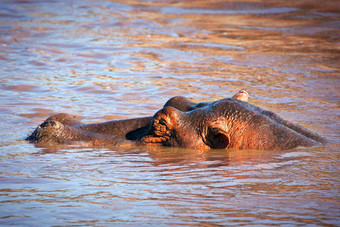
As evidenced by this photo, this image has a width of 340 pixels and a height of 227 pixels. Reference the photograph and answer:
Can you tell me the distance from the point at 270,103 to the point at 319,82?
6.82 ft

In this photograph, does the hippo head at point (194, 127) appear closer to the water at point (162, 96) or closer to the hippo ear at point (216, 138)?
the hippo ear at point (216, 138)

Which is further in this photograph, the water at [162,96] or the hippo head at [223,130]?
the hippo head at [223,130]

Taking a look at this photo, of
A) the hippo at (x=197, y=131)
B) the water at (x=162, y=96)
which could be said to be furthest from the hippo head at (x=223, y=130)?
the water at (x=162, y=96)

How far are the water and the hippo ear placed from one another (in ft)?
0.26

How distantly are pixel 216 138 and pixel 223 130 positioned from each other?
0.15 m

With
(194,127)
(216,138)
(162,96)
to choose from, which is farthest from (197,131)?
(162,96)

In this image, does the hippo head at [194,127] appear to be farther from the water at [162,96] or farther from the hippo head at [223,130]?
the water at [162,96]

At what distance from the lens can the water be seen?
3391mm

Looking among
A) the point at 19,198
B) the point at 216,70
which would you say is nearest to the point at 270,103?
the point at 216,70

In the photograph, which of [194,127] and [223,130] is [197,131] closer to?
[194,127]

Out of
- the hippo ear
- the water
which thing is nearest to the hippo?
the hippo ear

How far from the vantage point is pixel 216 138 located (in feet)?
16.3

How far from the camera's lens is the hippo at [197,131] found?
15.8ft

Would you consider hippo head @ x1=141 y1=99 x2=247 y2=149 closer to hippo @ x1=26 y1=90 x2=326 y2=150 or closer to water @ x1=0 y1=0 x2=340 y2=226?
hippo @ x1=26 y1=90 x2=326 y2=150
